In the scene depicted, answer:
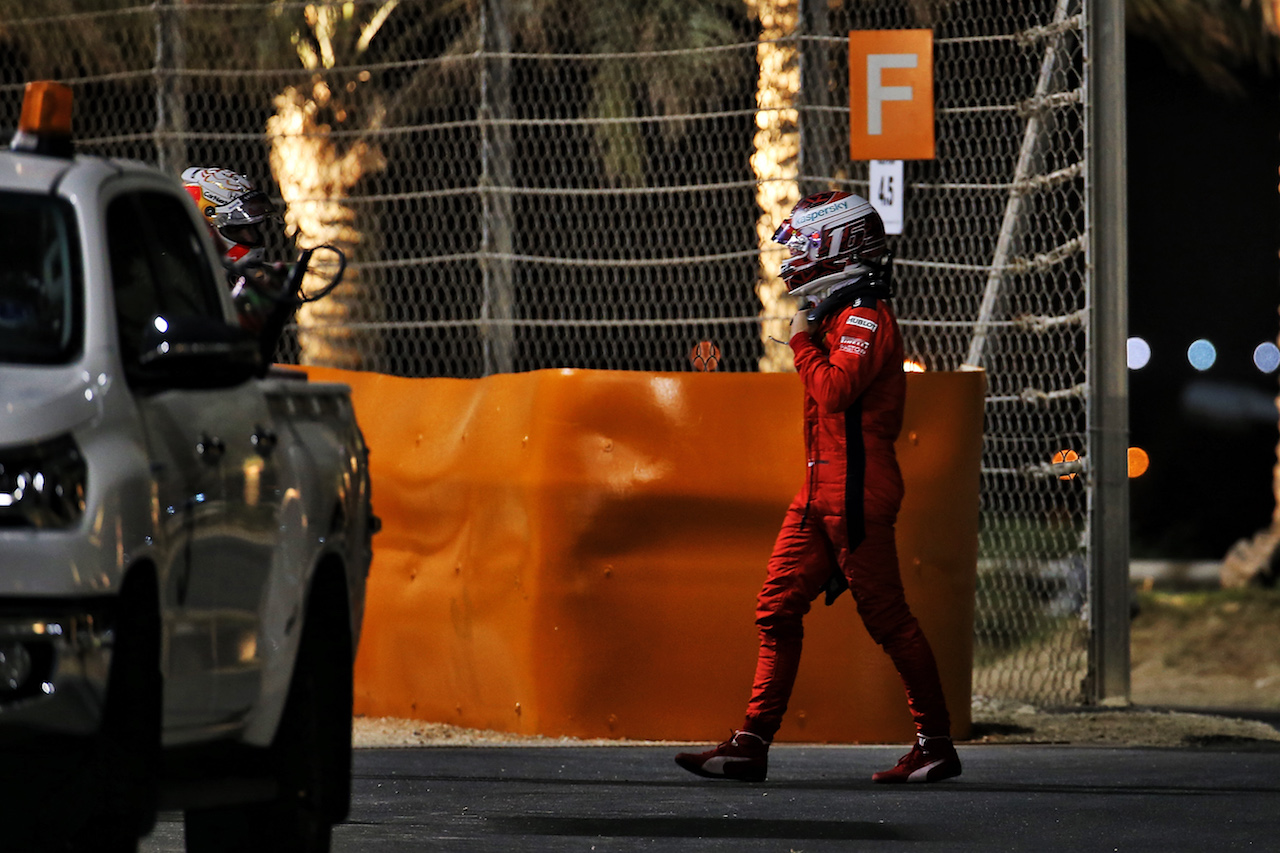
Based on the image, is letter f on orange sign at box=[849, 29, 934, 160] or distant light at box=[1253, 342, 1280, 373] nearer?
letter f on orange sign at box=[849, 29, 934, 160]

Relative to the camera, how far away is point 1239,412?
25.9 metres

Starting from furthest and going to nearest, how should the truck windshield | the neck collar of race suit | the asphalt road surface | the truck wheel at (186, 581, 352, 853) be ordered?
the neck collar of race suit → the asphalt road surface → the truck wheel at (186, 581, 352, 853) → the truck windshield

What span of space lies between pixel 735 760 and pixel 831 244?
75.7 inches

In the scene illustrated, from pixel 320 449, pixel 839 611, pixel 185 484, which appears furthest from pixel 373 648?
pixel 185 484

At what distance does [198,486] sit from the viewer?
5207mm

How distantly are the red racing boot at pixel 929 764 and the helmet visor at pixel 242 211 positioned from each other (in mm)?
3201

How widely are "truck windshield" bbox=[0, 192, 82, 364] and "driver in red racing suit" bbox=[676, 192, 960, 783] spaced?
400 centimetres

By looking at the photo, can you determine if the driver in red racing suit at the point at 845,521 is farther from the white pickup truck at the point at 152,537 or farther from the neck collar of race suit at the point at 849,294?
the white pickup truck at the point at 152,537

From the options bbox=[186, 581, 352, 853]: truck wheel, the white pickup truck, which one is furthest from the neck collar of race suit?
bbox=[186, 581, 352, 853]: truck wheel

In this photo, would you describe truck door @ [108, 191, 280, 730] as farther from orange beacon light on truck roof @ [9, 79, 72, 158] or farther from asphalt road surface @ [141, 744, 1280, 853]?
asphalt road surface @ [141, 744, 1280, 853]

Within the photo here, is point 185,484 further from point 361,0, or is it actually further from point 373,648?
point 361,0

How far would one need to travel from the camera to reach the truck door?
504cm

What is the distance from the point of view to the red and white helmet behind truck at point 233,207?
9406 mm

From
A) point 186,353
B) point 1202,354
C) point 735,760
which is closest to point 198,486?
point 186,353
